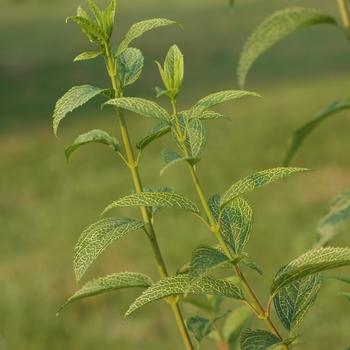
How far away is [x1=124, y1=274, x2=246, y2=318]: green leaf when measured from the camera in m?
0.56

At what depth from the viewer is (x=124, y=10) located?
18.5m

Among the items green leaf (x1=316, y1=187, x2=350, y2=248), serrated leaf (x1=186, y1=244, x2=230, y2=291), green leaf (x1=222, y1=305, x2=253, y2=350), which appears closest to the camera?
serrated leaf (x1=186, y1=244, x2=230, y2=291)

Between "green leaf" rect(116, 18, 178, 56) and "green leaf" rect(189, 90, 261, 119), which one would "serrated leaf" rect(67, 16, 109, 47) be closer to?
"green leaf" rect(116, 18, 178, 56)

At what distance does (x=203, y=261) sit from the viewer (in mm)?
526

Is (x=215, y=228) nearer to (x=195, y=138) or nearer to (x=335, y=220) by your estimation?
(x=195, y=138)

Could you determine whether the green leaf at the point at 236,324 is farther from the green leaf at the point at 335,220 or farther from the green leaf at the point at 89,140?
the green leaf at the point at 89,140

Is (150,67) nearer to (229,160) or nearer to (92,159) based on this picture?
(92,159)

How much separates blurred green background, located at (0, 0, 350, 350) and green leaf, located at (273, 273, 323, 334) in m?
2.36

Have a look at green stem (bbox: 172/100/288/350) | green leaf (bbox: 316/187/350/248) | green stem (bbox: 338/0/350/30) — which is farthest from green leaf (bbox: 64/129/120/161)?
green stem (bbox: 338/0/350/30)

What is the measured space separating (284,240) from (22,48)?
34.8 feet

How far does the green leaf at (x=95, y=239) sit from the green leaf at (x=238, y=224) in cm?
9

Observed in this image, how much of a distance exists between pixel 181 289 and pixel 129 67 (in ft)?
0.95

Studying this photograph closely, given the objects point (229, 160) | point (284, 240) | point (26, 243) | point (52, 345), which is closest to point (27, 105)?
point (229, 160)

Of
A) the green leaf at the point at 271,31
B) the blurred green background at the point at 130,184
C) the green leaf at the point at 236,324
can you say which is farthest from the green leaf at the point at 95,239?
the blurred green background at the point at 130,184
